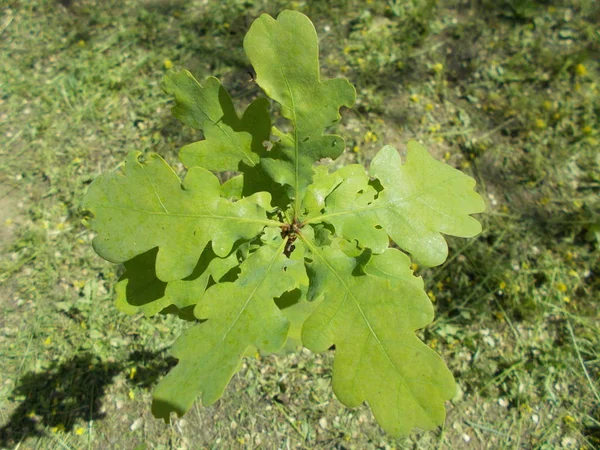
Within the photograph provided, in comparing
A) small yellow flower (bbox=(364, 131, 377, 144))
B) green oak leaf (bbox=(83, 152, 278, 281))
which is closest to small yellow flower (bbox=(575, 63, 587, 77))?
small yellow flower (bbox=(364, 131, 377, 144))

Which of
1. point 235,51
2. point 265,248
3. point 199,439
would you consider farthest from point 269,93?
point 235,51

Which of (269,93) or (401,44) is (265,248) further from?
(401,44)

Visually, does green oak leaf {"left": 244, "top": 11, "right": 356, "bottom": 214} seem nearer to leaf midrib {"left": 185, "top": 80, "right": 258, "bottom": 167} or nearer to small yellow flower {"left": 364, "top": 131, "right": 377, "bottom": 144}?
leaf midrib {"left": 185, "top": 80, "right": 258, "bottom": 167}

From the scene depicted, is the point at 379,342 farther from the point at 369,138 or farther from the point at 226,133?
the point at 369,138

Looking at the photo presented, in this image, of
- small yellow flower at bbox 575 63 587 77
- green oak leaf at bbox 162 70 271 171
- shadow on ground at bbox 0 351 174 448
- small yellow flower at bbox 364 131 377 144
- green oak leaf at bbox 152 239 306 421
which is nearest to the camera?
green oak leaf at bbox 152 239 306 421

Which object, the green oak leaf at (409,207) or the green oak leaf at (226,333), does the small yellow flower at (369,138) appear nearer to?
the green oak leaf at (409,207)

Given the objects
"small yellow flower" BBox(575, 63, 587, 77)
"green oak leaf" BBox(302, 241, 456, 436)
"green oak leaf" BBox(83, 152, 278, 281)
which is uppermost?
"green oak leaf" BBox(83, 152, 278, 281)

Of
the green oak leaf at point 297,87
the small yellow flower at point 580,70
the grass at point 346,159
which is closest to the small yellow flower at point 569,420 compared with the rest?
the grass at point 346,159
